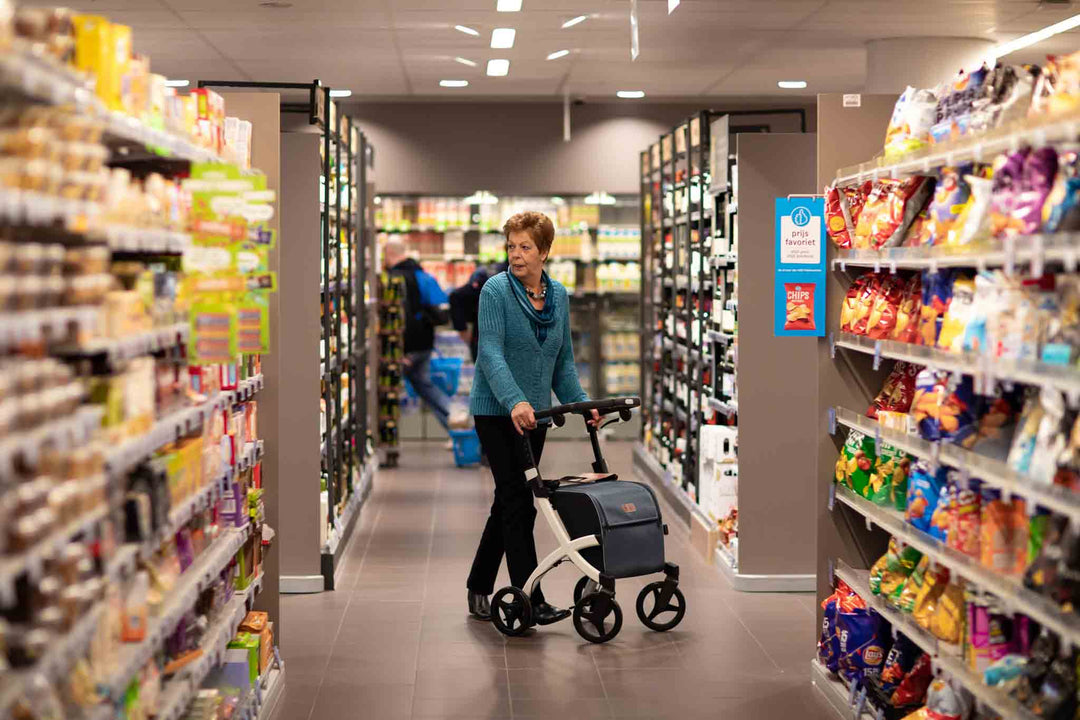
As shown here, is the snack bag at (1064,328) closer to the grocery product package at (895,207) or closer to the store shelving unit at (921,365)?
the store shelving unit at (921,365)

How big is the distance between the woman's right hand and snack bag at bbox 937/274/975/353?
81.5 inches

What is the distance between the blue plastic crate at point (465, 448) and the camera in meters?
11.7

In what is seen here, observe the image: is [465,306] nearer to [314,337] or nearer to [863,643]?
[314,337]

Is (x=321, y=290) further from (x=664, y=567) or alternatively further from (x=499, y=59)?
(x=499, y=59)

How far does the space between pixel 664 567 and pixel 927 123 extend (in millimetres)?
2325

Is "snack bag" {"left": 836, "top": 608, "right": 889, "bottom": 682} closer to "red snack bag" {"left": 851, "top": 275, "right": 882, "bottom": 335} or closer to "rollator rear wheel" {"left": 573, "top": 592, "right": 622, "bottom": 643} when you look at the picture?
"red snack bag" {"left": 851, "top": 275, "right": 882, "bottom": 335}

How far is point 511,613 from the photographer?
19.7 ft

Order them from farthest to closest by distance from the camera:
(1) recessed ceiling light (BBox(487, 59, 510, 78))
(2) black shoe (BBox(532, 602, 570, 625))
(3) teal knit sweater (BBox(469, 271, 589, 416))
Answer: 1. (1) recessed ceiling light (BBox(487, 59, 510, 78))
2. (2) black shoe (BBox(532, 602, 570, 625))
3. (3) teal knit sweater (BBox(469, 271, 589, 416))

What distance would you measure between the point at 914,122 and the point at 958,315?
2.76 ft

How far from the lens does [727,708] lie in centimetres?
498

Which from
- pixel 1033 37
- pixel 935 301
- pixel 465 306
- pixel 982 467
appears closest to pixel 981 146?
pixel 935 301

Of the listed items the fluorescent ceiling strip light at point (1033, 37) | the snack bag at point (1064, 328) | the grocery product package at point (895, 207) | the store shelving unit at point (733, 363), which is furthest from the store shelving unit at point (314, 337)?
the fluorescent ceiling strip light at point (1033, 37)

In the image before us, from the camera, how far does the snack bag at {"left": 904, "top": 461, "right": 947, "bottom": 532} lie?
4.04 m

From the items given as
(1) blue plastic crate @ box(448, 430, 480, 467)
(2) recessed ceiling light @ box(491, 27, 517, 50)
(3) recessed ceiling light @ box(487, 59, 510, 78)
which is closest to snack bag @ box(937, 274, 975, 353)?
(2) recessed ceiling light @ box(491, 27, 517, 50)
